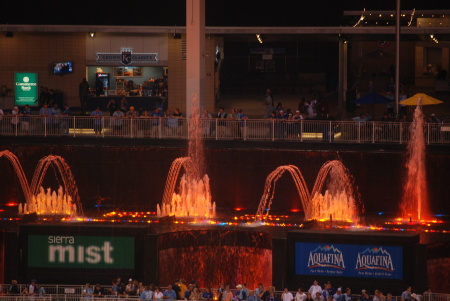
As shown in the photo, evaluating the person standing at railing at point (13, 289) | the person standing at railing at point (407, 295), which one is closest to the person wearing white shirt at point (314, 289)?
the person standing at railing at point (407, 295)

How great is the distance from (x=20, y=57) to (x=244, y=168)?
1207 cm

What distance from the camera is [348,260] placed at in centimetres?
3397

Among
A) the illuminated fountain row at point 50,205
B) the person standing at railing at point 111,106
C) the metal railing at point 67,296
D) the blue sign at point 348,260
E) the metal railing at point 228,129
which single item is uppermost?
the person standing at railing at point 111,106

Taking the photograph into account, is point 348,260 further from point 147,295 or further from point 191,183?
point 191,183

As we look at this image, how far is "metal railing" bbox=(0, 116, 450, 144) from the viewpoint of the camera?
39.5 m

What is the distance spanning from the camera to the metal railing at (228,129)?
39.5 meters

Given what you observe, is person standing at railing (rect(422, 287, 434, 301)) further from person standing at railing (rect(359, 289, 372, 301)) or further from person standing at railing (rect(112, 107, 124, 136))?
person standing at railing (rect(112, 107, 124, 136))

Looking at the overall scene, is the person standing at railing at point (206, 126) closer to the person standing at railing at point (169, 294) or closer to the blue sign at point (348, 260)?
the blue sign at point (348, 260)

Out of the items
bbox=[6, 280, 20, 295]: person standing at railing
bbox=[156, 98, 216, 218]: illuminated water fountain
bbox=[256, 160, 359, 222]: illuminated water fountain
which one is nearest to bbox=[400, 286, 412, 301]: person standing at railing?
bbox=[256, 160, 359, 222]: illuminated water fountain

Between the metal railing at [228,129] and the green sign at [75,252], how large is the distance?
21.2 ft

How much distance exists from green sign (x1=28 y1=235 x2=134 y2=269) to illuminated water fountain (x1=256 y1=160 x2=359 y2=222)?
541 centimetres

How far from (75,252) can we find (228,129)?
25.7 feet

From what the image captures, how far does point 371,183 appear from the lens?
39375 millimetres

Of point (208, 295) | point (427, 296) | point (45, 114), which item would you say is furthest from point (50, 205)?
point (427, 296)
